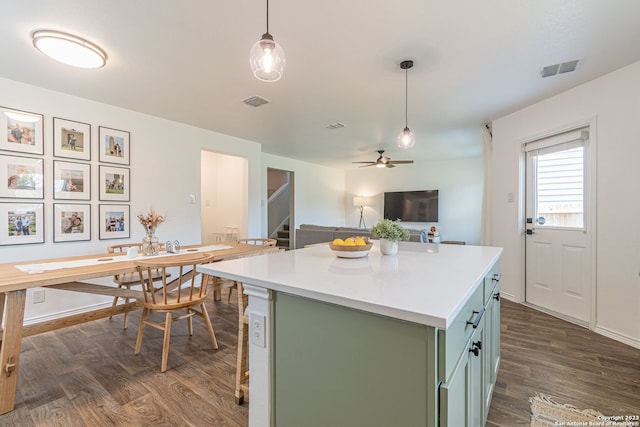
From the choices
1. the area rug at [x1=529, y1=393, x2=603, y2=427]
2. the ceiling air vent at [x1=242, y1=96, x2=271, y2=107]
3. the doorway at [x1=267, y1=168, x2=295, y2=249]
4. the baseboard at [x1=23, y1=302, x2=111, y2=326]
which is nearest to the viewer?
the area rug at [x1=529, y1=393, x2=603, y2=427]

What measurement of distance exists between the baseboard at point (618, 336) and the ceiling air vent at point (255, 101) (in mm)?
4048

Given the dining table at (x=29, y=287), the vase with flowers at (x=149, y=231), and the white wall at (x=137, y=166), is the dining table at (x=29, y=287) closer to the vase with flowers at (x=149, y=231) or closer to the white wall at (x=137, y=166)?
the vase with flowers at (x=149, y=231)

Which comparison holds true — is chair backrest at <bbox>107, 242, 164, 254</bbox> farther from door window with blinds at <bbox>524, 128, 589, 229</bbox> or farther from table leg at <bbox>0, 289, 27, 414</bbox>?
door window with blinds at <bbox>524, 128, 589, 229</bbox>

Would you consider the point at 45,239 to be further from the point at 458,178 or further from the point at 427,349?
the point at 458,178

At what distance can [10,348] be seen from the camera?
1715mm

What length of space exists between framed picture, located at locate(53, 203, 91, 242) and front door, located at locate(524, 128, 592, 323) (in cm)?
518

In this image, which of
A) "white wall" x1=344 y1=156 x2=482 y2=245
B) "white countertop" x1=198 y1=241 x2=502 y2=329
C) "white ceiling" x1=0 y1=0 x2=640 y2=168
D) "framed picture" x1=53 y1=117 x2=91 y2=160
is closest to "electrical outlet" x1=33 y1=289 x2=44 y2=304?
"framed picture" x1=53 y1=117 x2=91 y2=160

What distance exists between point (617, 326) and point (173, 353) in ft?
12.7

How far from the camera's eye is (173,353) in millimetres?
2307

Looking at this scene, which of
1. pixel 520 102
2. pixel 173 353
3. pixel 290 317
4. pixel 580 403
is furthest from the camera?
pixel 520 102

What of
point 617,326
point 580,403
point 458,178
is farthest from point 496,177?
point 458,178

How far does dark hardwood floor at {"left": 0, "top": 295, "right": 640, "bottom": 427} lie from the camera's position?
1623mm

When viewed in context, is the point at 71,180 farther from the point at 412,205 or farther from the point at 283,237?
the point at 412,205

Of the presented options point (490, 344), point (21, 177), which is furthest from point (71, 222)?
point (490, 344)
